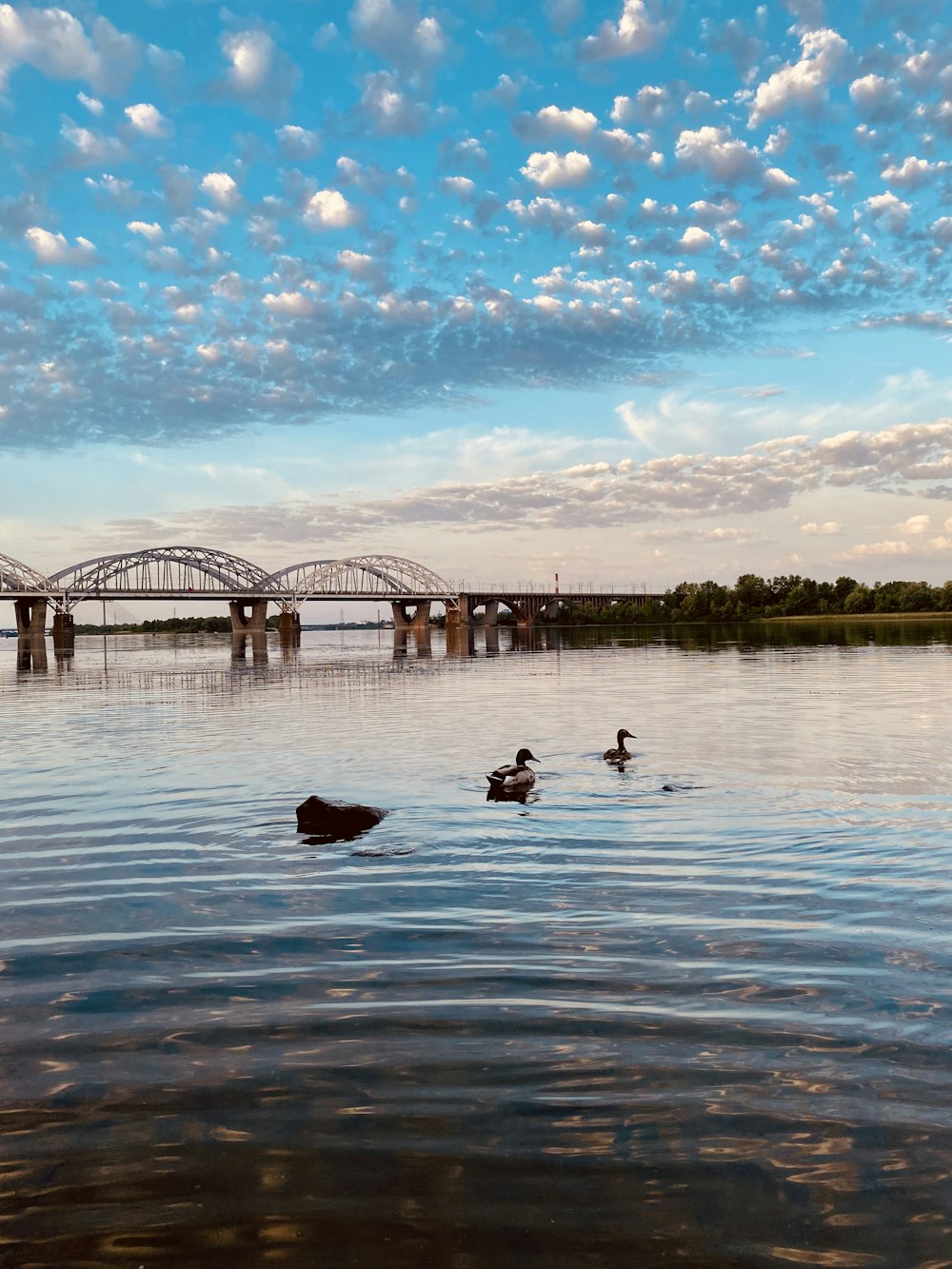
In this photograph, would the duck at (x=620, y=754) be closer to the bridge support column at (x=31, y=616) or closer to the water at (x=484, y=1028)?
the water at (x=484, y=1028)

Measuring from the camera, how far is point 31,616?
191625 mm

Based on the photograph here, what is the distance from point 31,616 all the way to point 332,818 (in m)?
196

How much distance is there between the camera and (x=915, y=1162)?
224 inches

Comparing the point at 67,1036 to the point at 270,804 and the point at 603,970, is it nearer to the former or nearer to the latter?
the point at 603,970

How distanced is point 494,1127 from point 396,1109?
700mm

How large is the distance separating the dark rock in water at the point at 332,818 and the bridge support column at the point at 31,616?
19342cm

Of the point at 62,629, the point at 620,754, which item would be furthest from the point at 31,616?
the point at 620,754

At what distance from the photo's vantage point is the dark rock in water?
15977 millimetres

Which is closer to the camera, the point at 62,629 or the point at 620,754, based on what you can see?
the point at 620,754

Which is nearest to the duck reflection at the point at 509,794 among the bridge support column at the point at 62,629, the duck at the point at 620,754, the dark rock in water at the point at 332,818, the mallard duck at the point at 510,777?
the mallard duck at the point at 510,777

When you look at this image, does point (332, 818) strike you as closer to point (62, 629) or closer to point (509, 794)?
point (509, 794)

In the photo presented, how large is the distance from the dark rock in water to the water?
17.9 inches

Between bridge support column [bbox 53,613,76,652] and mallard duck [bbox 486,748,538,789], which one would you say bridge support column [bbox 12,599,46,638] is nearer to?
bridge support column [bbox 53,613,76,652]

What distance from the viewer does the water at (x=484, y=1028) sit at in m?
5.29
